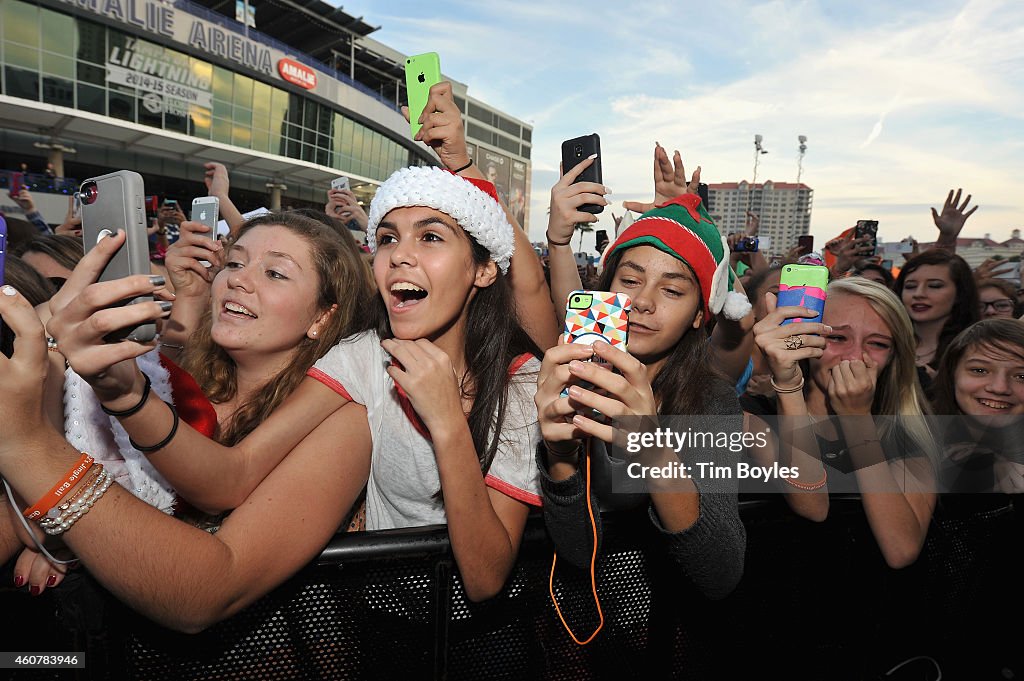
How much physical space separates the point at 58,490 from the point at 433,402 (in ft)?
2.76

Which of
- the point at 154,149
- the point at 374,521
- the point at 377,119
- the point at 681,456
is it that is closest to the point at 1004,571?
the point at 681,456

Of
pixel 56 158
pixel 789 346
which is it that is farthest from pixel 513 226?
pixel 56 158

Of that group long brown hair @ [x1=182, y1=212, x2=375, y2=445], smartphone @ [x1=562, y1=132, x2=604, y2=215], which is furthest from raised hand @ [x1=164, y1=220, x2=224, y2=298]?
smartphone @ [x1=562, y1=132, x2=604, y2=215]

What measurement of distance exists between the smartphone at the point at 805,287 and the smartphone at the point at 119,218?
2102 millimetres

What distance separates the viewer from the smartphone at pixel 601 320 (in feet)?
4.78

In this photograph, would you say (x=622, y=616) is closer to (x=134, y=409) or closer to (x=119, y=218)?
(x=134, y=409)

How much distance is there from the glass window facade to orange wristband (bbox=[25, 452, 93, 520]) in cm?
3353

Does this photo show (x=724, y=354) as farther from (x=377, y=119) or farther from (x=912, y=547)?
(x=377, y=119)

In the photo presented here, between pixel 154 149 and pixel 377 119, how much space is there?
17.0 metres

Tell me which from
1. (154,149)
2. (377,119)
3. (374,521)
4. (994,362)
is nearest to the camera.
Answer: (374,521)

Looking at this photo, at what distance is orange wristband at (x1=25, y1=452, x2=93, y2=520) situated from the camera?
44.7 inches

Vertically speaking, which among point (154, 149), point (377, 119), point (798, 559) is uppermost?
point (377, 119)

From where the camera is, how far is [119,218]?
148 cm

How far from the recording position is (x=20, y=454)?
1.14 metres
